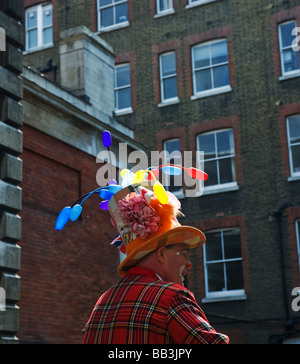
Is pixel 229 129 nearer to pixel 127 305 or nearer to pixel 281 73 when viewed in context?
pixel 281 73

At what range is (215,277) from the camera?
2348 cm

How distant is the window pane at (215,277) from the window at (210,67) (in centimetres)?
619

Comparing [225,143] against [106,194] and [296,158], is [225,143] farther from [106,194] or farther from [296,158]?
[106,194]

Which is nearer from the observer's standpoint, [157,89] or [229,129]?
[229,129]

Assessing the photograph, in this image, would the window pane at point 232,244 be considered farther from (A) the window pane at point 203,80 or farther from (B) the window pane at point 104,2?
(B) the window pane at point 104,2

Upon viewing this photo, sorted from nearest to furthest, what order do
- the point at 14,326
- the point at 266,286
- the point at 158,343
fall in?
the point at 158,343
the point at 14,326
the point at 266,286

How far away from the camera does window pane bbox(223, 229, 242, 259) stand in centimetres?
2327

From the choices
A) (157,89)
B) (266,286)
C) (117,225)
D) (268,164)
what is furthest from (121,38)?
(117,225)

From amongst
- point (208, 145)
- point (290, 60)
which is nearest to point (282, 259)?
point (208, 145)

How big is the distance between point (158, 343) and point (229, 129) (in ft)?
70.3

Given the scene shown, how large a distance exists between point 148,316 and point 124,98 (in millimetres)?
23629

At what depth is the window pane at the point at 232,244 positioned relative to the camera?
23266mm

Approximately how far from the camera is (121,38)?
27203mm

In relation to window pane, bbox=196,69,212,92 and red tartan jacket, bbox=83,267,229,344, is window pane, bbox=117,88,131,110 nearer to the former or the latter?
window pane, bbox=196,69,212,92
